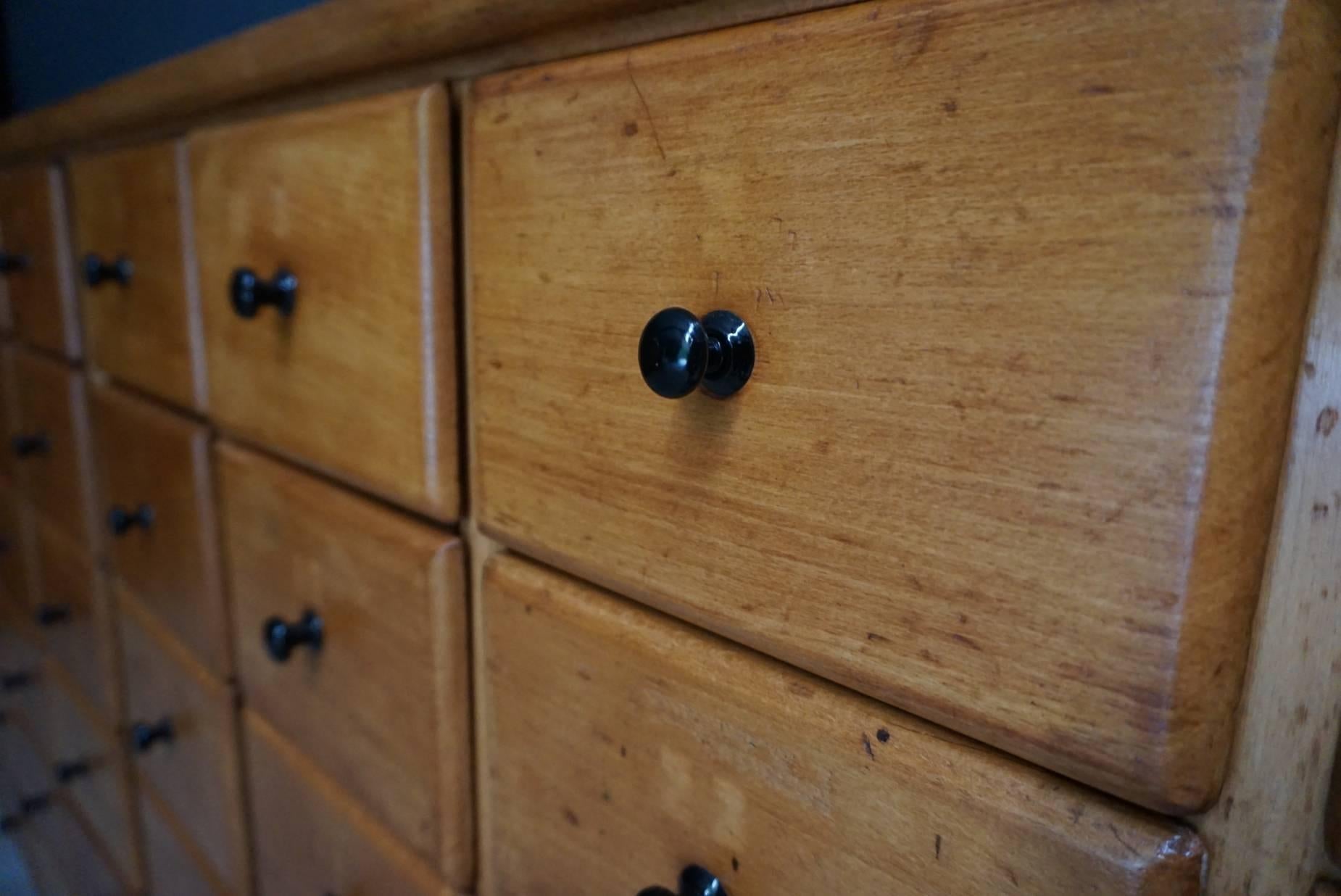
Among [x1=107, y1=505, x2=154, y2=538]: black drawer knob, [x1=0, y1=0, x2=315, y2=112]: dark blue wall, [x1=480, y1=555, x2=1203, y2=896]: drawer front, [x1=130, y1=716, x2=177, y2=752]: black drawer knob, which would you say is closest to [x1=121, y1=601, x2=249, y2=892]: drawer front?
[x1=130, y1=716, x2=177, y2=752]: black drawer knob

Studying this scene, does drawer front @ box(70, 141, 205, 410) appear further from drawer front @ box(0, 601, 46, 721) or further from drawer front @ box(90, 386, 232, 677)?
drawer front @ box(0, 601, 46, 721)

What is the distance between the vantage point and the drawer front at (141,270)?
583mm

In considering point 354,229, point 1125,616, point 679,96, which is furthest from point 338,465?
point 1125,616

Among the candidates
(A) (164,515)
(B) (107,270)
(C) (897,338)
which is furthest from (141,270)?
(C) (897,338)

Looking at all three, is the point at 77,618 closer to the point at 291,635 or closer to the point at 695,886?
the point at 291,635

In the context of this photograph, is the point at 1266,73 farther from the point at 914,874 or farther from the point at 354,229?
the point at 354,229

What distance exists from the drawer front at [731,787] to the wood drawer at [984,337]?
0.02 metres

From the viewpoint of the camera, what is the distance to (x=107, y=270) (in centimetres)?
67

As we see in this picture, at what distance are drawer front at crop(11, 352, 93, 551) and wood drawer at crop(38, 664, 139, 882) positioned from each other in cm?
24

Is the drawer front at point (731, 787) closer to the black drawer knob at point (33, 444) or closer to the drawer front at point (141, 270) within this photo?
the drawer front at point (141, 270)

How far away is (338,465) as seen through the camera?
1.48 ft

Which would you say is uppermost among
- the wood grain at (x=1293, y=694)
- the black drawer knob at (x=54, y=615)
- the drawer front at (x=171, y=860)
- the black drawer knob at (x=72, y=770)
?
the wood grain at (x=1293, y=694)

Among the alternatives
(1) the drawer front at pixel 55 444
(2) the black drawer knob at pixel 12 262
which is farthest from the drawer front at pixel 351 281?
(2) the black drawer knob at pixel 12 262

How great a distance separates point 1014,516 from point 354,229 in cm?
34
